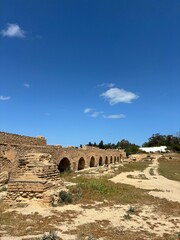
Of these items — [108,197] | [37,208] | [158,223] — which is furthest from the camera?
[108,197]

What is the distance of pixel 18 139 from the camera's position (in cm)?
2023

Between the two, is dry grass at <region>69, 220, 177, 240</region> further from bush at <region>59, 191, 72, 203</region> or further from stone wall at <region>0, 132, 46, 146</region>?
stone wall at <region>0, 132, 46, 146</region>

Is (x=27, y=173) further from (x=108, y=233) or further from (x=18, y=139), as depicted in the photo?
(x=18, y=139)

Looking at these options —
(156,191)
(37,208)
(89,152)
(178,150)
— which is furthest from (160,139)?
(37,208)

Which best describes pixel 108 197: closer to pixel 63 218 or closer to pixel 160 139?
pixel 63 218

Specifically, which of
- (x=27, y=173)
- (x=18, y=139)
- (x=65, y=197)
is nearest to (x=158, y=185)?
(x=65, y=197)

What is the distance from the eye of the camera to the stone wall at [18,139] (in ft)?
59.7

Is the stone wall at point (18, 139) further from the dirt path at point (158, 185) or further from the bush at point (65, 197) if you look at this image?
the bush at point (65, 197)

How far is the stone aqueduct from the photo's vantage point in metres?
17.5

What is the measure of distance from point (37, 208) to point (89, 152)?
2598cm

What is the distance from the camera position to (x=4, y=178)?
16.9 metres

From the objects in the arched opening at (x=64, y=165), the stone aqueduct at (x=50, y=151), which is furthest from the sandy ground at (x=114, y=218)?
the arched opening at (x=64, y=165)

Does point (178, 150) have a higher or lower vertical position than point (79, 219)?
higher

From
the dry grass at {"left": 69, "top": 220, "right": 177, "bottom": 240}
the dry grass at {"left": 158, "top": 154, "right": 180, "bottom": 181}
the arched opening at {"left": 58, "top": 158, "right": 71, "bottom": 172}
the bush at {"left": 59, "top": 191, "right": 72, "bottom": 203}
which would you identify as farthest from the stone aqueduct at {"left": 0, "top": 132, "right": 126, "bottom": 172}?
the dry grass at {"left": 158, "top": 154, "right": 180, "bottom": 181}
